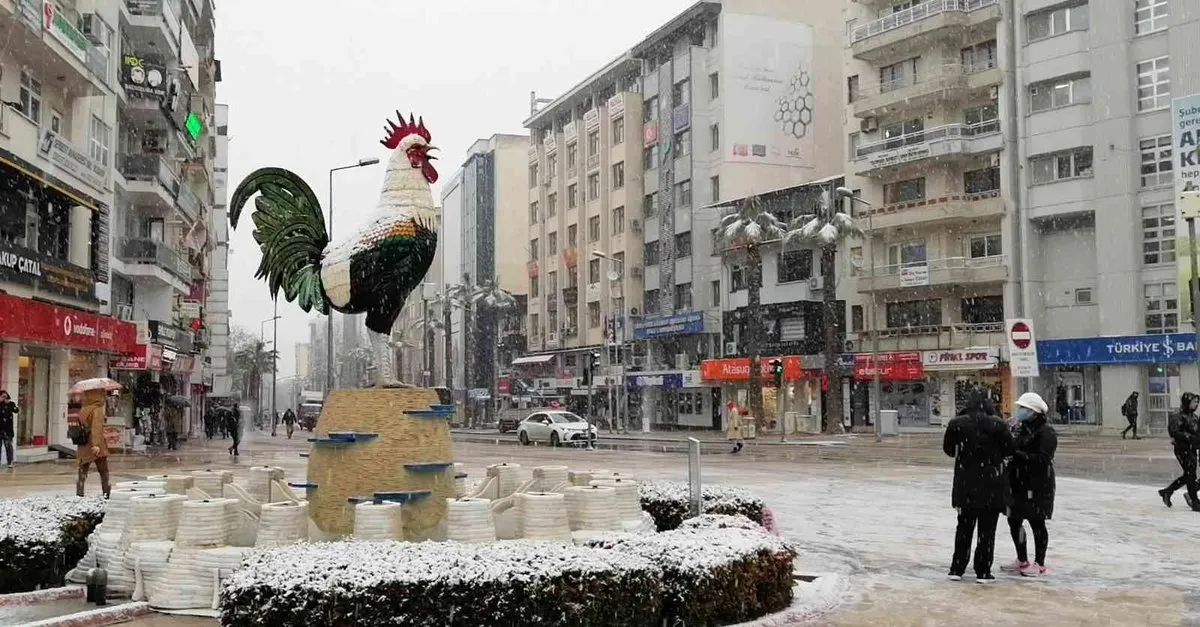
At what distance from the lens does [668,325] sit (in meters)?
61.7

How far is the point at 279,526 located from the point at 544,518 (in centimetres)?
211

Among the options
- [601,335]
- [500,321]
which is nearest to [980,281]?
[601,335]

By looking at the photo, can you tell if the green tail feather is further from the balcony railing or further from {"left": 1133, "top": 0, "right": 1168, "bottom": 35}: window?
the balcony railing

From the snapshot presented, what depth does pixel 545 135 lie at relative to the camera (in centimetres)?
8194

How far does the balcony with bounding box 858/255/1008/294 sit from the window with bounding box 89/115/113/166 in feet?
106

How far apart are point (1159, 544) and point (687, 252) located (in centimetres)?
4983

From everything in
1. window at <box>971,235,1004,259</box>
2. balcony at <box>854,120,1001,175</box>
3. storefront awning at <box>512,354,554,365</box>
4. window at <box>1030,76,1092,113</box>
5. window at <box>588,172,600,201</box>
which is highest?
window at <box>588,172,600,201</box>

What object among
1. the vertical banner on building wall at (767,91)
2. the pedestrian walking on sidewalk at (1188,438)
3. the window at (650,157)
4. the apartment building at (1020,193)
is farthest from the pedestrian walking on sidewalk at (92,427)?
the window at (650,157)

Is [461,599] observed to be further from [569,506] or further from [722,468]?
[722,468]

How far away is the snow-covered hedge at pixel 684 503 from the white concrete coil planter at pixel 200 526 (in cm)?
458

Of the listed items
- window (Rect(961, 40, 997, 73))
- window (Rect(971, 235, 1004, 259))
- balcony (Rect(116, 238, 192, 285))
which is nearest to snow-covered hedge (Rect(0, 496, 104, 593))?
balcony (Rect(116, 238, 192, 285))

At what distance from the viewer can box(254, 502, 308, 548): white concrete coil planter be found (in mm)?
8430

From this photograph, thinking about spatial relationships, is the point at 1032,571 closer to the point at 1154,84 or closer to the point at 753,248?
the point at 1154,84

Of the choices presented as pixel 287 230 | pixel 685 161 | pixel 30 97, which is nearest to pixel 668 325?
pixel 685 161
